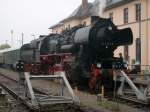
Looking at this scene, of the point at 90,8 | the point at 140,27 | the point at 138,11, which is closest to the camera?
the point at 140,27

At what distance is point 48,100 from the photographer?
1423 cm

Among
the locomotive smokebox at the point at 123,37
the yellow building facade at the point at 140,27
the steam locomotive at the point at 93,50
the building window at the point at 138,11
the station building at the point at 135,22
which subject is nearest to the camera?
the steam locomotive at the point at 93,50

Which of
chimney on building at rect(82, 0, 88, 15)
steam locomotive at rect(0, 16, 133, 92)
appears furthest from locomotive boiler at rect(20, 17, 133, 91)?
chimney on building at rect(82, 0, 88, 15)

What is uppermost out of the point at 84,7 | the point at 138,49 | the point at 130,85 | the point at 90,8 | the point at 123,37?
the point at 84,7

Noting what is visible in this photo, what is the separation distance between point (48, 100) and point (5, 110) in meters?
1.47

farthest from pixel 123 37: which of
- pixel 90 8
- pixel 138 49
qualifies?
pixel 90 8

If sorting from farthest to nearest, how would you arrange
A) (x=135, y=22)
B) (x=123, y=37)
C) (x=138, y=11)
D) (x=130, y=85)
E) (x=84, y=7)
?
(x=84, y=7)
(x=135, y=22)
(x=138, y=11)
(x=123, y=37)
(x=130, y=85)

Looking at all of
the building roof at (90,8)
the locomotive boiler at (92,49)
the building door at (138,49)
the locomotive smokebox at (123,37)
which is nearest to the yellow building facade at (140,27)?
the building door at (138,49)

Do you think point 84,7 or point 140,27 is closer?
point 140,27

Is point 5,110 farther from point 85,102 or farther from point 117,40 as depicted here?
point 117,40

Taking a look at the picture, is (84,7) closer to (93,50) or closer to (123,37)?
(123,37)

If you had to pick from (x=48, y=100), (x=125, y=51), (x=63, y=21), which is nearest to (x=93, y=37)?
(x=48, y=100)

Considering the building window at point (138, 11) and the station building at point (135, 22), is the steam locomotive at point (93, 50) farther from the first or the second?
the building window at point (138, 11)

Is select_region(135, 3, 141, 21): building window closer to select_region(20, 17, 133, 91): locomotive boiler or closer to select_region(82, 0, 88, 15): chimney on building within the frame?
select_region(82, 0, 88, 15): chimney on building
